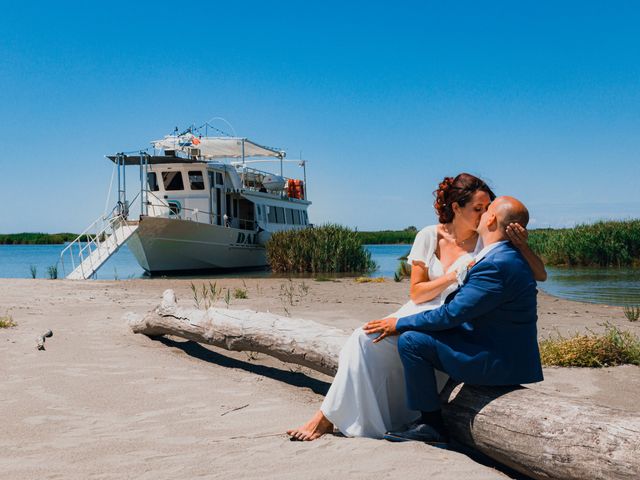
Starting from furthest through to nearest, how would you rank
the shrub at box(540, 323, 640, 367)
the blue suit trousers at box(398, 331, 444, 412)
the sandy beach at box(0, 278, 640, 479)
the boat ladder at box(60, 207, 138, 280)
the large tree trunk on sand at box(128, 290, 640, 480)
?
the boat ladder at box(60, 207, 138, 280) < the shrub at box(540, 323, 640, 367) < the blue suit trousers at box(398, 331, 444, 412) < the sandy beach at box(0, 278, 640, 479) < the large tree trunk on sand at box(128, 290, 640, 480)

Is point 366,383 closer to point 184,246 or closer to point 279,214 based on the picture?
point 184,246

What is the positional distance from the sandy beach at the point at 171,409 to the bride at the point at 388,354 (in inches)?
5.2

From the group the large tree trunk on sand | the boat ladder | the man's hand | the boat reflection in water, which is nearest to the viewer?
the large tree trunk on sand

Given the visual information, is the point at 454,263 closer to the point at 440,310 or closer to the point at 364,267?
the point at 440,310

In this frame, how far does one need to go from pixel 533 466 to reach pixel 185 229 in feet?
74.4

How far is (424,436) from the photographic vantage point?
12.1ft

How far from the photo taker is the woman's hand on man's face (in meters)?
3.46

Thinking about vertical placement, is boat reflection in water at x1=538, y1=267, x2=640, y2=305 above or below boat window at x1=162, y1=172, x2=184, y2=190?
below

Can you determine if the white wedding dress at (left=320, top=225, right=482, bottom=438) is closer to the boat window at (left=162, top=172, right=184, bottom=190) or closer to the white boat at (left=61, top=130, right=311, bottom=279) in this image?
the white boat at (left=61, top=130, right=311, bottom=279)

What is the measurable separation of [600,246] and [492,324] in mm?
26803

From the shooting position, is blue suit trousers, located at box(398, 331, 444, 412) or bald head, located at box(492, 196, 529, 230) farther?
blue suit trousers, located at box(398, 331, 444, 412)

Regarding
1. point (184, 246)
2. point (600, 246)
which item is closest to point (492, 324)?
point (184, 246)

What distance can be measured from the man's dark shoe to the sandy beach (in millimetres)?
98

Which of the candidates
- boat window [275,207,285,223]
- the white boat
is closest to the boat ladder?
the white boat
